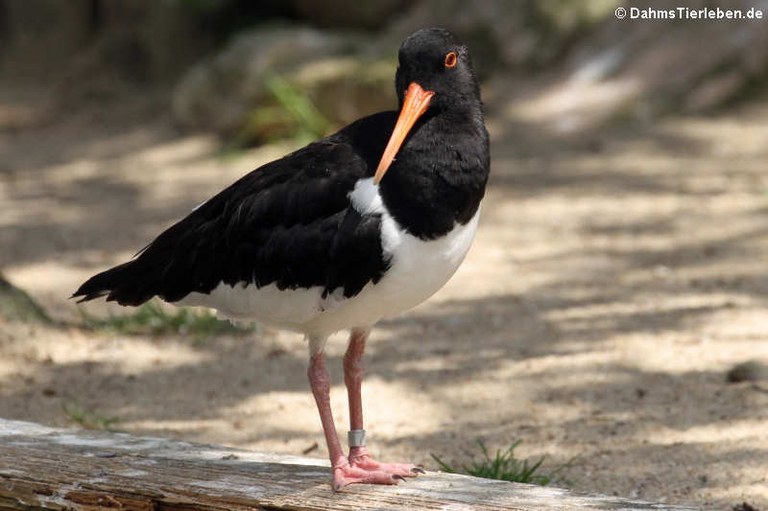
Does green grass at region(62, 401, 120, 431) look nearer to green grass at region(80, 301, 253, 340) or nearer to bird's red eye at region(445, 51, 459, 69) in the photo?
green grass at region(80, 301, 253, 340)

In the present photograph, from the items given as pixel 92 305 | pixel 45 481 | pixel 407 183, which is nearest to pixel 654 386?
pixel 407 183

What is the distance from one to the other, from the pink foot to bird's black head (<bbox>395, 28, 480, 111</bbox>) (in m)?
1.23

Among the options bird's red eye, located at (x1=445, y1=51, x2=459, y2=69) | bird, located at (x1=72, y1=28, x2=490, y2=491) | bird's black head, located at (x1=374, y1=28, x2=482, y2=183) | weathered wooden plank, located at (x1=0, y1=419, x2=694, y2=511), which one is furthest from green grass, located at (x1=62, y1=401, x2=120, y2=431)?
bird's red eye, located at (x1=445, y1=51, x2=459, y2=69)

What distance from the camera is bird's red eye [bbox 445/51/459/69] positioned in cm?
408

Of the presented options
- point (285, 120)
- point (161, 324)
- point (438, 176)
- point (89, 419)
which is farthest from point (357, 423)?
point (285, 120)

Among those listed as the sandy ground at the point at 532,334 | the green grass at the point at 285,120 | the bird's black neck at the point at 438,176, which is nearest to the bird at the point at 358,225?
the bird's black neck at the point at 438,176

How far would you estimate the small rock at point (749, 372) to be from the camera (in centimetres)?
554

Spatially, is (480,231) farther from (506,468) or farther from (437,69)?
(437,69)

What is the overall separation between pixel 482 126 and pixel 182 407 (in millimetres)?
2432

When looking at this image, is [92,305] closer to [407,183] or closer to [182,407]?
[182,407]

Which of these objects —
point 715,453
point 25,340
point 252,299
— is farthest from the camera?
point 25,340

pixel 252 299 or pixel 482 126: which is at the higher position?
pixel 482 126

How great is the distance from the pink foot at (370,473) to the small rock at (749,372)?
206 centimetres

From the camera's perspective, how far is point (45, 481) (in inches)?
159
